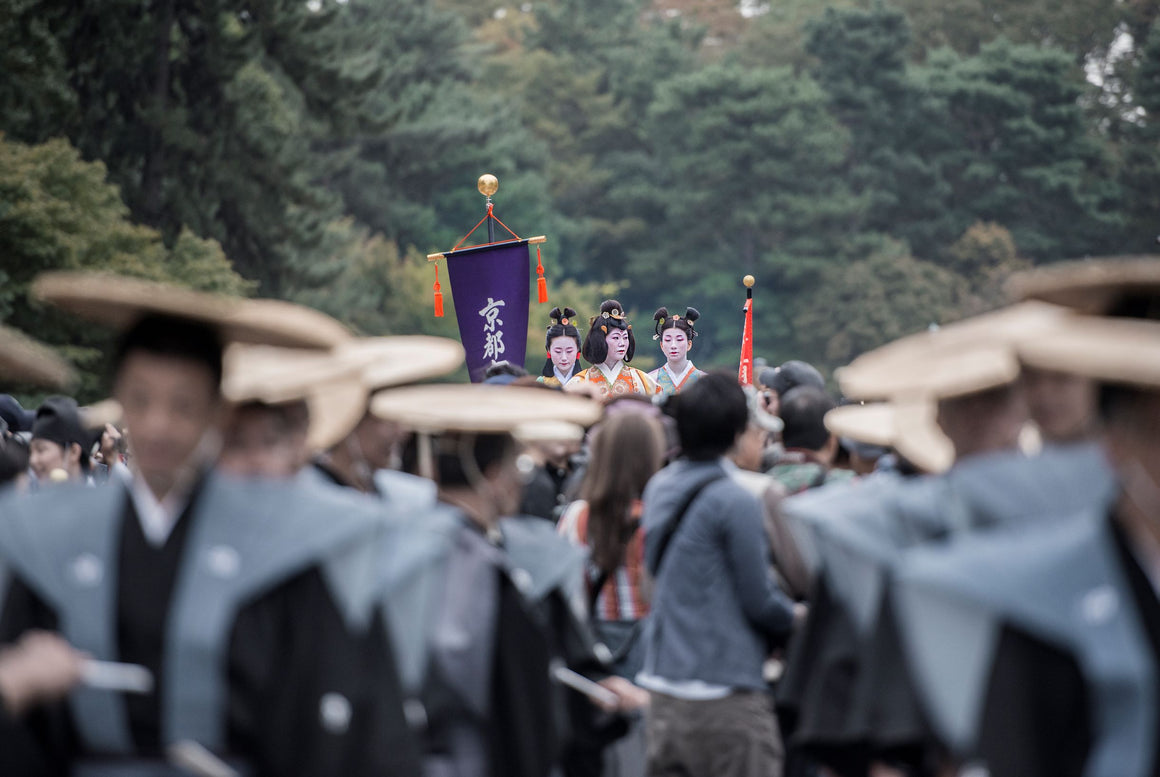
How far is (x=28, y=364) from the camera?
3.04 m

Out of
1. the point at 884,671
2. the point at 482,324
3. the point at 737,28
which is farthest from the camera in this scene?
the point at 737,28

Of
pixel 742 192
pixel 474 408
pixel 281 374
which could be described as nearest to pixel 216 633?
pixel 281 374

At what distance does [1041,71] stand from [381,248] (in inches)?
889

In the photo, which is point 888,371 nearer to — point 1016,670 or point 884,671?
point 884,671

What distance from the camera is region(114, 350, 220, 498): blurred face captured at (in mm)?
2938

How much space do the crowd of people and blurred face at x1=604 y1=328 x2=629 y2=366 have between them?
598 cm

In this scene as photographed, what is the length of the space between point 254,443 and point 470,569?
31.7 inches

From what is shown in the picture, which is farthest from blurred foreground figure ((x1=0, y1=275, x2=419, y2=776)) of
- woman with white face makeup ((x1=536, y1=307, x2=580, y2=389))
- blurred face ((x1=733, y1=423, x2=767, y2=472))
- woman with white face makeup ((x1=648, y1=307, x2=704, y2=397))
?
woman with white face makeup ((x1=648, y1=307, x2=704, y2=397))

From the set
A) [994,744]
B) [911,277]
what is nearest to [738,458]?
[994,744]

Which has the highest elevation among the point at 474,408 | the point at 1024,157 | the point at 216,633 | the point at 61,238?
the point at 1024,157

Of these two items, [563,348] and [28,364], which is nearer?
[28,364]

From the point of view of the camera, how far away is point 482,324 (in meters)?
11.7

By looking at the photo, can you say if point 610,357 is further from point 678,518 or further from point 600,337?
point 678,518

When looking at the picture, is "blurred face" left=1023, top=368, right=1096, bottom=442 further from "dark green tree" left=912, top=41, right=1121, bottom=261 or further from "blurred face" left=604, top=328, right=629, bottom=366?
"dark green tree" left=912, top=41, right=1121, bottom=261
